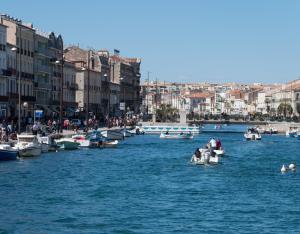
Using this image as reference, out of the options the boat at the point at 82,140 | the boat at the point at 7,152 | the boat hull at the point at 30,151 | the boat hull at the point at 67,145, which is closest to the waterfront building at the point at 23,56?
the boat at the point at 82,140

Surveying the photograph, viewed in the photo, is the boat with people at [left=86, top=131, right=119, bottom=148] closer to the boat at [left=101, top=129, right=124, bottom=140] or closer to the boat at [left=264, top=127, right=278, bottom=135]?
the boat at [left=101, top=129, right=124, bottom=140]

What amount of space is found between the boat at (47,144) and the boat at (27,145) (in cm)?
431

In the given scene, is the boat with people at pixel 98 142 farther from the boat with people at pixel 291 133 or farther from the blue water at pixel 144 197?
the boat with people at pixel 291 133

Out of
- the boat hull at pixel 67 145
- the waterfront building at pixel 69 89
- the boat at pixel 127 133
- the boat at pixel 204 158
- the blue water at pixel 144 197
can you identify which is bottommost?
the blue water at pixel 144 197

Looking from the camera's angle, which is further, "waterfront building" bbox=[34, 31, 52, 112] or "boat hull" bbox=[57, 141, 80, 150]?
"waterfront building" bbox=[34, 31, 52, 112]

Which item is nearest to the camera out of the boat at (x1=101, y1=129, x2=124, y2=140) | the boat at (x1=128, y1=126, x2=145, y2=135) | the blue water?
the blue water

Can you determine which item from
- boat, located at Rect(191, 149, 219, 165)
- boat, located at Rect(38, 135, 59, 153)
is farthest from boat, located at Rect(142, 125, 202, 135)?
boat, located at Rect(191, 149, 219, 165)

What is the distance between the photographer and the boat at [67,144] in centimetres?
8475

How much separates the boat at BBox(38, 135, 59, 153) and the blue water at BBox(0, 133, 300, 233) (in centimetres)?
410

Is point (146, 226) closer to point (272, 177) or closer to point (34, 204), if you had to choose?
point (34, 204)

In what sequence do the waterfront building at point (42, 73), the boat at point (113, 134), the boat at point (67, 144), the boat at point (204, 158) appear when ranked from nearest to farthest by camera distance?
the boat at point (204, 158), the boat at point (67, 144), the boat at point (113, 134), the waterfront building at point (42, 73)

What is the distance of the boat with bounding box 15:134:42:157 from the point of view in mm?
70562

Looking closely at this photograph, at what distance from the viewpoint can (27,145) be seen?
7112 centimetres

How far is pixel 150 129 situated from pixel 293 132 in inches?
1056
